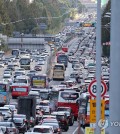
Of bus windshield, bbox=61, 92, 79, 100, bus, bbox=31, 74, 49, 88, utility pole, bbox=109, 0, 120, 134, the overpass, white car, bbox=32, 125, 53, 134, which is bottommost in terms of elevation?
the overpass

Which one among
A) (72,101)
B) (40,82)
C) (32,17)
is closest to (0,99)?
(72,101)

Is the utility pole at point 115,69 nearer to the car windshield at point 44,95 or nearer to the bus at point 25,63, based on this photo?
the car windshield at point 44,95

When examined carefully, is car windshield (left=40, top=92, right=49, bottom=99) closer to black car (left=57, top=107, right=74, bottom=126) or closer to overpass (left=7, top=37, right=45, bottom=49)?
black car (left=57, top=107, right=74, bottom=126)

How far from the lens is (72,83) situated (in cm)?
6594

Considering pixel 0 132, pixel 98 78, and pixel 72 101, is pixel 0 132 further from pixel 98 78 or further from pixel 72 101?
pixel 72 101

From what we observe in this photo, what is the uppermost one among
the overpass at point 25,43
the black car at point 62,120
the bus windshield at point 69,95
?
the bus windshield at point 69,95

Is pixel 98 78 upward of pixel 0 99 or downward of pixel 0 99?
upward

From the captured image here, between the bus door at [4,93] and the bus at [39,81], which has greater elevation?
the bus door at [4,93]

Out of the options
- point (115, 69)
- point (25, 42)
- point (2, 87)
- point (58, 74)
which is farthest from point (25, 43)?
point (115, 69)

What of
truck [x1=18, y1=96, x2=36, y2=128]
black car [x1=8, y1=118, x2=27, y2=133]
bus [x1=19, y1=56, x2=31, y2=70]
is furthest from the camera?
bus [x1=19, y1=56, x2=31, y2=70]

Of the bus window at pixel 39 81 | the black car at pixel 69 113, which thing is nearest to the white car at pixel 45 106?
the black car at pixel 69 113

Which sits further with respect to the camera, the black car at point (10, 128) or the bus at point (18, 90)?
the bus at point (18, 90)

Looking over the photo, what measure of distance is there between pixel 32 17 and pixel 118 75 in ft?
520

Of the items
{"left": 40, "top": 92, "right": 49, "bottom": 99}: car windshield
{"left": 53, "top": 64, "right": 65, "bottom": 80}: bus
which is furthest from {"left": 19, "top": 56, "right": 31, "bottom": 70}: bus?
{"left": 40, "top": 92, "right": 49, "bottom": 99}: car windshield
